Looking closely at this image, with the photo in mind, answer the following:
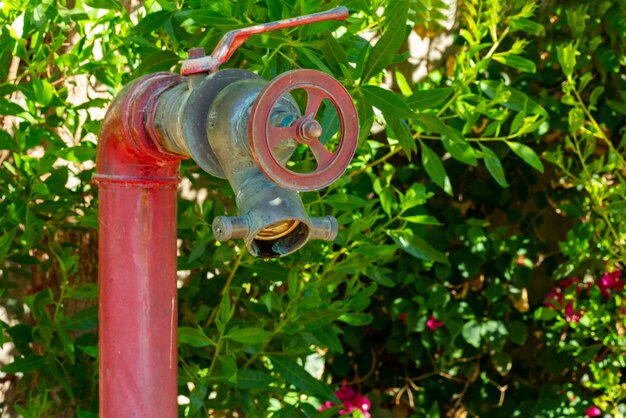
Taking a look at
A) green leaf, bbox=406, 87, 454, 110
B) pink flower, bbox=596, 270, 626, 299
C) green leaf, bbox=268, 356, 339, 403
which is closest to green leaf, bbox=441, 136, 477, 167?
green leaf, bbox=406, 87, 454, 110

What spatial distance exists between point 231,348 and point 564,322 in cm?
99

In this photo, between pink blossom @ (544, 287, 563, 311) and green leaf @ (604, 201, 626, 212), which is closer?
green leaf @ (604, 201, 626, 212)

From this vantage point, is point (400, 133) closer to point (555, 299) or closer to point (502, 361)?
point (555, 299)

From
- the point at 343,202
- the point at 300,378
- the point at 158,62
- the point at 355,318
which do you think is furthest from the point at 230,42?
the point at 355,318

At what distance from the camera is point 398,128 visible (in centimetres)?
158

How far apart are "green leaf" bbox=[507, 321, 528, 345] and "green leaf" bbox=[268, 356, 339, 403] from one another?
100 centimetres

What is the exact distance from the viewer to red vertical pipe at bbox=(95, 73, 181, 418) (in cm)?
133

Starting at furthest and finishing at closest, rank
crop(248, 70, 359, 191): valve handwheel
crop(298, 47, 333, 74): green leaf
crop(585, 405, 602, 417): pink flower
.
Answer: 1. crop(585, 405, 602, 417): pink flower
2. crop(298, 47, 333, 74): green leaf
3. crop(248, 70, 359, 191): valve handwheel

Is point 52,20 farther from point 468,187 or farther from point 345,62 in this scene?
point 468,187

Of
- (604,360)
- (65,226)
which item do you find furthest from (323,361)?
(65,226)

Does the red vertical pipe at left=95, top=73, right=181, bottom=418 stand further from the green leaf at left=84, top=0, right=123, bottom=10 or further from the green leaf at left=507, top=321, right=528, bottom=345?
the green leaf at left=507, top=321, right=528, bottom=345

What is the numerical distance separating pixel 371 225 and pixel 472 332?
84 cm

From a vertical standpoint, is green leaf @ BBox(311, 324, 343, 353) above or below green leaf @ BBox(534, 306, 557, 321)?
above

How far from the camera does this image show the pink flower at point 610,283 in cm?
250
